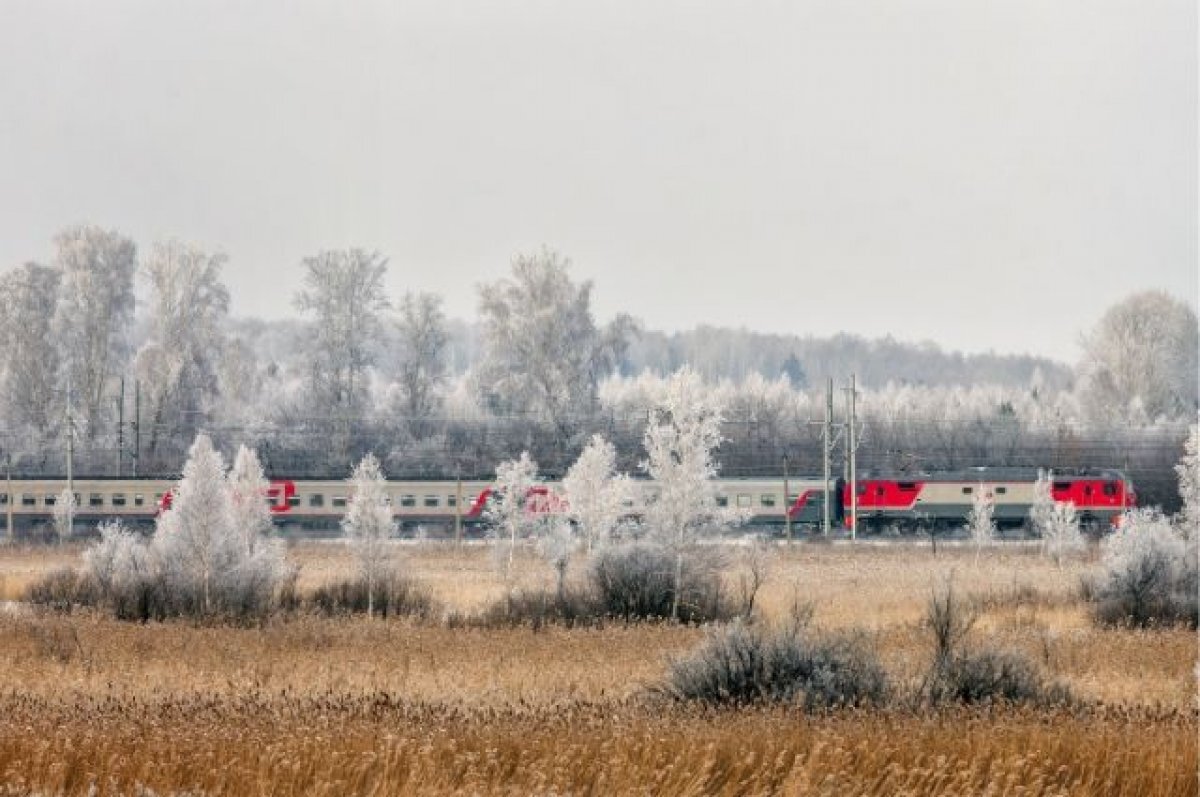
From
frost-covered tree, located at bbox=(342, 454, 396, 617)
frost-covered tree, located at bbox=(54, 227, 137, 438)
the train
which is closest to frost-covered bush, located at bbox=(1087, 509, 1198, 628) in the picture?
frost-covered tree, located at bbox=(342, 454, 396, 617)

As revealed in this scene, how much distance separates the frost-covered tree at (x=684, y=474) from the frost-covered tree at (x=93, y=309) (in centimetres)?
4649

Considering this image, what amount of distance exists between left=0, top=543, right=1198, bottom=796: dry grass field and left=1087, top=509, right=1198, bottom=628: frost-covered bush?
351cm

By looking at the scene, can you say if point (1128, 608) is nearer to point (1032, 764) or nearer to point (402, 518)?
point (1032, 764)

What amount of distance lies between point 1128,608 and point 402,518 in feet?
119

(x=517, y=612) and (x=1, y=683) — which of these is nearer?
(x=1, y=683)

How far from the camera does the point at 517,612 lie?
3059cm

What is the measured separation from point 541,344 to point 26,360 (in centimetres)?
2146

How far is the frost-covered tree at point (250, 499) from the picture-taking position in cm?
4006

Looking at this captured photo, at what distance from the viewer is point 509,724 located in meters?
14.7

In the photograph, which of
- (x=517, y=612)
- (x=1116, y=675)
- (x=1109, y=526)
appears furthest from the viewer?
(x=1109, y=526)

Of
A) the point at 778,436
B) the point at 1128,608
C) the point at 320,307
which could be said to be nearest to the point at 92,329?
the point at 320,307

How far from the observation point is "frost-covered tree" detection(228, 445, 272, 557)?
40062mm

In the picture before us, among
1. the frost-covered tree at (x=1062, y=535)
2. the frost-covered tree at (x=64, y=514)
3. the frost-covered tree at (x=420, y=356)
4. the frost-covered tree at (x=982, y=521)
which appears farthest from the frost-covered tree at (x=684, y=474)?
the frost-covered tree at (x=420, y=356)

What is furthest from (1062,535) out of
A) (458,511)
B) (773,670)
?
(773,670)
